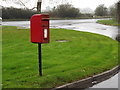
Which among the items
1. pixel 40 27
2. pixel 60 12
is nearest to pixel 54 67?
pixel 40 27

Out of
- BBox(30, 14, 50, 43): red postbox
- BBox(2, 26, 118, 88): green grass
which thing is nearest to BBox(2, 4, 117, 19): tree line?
BBox(2, 26, 118, 88): green grass

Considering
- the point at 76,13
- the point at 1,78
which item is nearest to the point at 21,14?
the point at 76,13

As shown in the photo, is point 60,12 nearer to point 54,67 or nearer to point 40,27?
point 54,67

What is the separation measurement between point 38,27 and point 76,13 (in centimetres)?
5418

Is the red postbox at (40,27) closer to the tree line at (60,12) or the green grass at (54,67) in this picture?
the green grass at (54,67)

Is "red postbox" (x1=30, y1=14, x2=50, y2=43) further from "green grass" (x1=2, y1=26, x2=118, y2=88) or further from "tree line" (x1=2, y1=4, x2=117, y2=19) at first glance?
"tree line" (x1=2, y1=4, x2=117, y2=19)

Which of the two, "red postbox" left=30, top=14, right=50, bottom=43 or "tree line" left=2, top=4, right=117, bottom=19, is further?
"tree line" left=2, top=4, right=117, bottom=19

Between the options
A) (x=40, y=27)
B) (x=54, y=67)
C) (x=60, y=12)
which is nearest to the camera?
(x=40, y=27)

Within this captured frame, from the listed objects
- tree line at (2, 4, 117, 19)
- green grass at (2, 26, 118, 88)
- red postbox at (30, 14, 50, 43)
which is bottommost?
green grass at (2, 26, 118, 88)

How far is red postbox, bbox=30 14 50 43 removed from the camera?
527 cm

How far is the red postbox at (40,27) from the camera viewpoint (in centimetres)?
527

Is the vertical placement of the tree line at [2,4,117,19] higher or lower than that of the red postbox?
higher

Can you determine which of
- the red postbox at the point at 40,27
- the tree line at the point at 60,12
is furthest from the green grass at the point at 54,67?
the tree line at the point at 60,12

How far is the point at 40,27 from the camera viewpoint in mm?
5277
